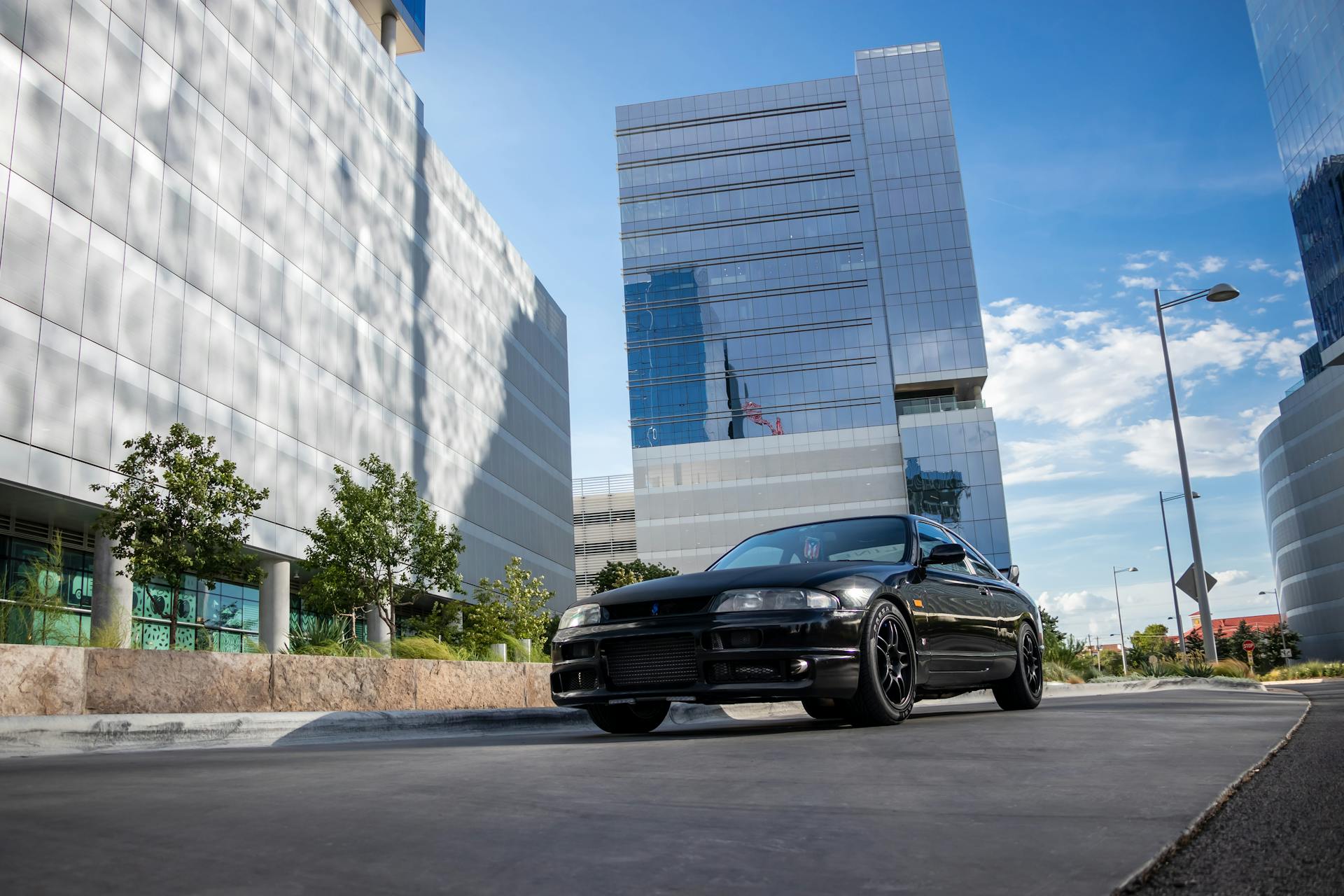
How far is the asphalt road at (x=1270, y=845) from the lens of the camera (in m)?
1.57

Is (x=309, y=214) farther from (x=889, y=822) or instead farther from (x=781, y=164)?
(x=781, y=164)

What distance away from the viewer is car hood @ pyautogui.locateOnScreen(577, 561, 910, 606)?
579 centimetres

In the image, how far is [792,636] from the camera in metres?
5.58

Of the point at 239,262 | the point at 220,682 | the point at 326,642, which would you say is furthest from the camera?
the point at 239,262

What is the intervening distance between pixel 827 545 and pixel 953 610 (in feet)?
3.16

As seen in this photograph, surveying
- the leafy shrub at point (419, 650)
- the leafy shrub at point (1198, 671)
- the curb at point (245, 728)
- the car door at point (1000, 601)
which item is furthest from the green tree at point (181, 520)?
the leafy shrub at point (1198, 671)

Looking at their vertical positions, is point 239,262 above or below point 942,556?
above

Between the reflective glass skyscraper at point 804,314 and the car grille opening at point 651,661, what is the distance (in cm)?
7895

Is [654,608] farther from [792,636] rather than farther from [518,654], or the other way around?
[518,654]

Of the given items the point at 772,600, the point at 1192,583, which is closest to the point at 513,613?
the point at 1192,583

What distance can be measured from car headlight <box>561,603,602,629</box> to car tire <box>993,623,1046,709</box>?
10.8 ft

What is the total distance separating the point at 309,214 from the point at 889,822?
35679 mm

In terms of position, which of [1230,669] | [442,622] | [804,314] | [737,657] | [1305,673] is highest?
[804,314]

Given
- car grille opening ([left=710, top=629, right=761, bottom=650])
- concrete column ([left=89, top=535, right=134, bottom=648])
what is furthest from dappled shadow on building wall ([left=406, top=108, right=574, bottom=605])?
car grille opening ([left=710, top=629, right=761, bottom=650])
